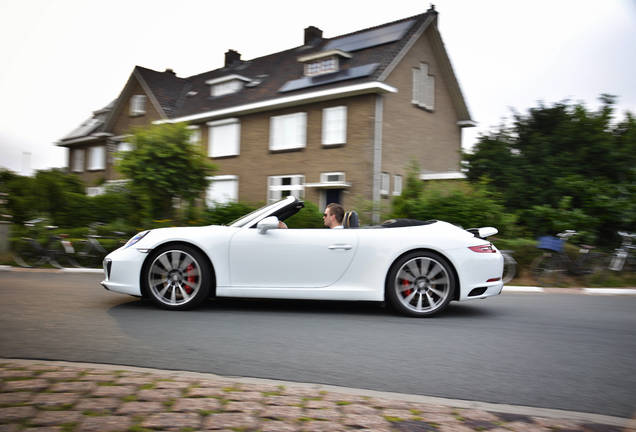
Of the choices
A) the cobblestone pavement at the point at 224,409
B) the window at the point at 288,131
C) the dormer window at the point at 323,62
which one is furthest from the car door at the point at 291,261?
the dormer window at the point at 323,62

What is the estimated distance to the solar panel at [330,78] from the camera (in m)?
22.2

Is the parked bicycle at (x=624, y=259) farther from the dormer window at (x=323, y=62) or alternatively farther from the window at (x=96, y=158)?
the window at (x=96, y=158)

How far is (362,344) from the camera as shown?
4.73 metres

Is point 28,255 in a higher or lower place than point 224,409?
higher

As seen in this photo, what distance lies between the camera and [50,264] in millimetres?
12516

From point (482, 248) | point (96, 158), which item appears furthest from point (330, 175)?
point (96, 158)

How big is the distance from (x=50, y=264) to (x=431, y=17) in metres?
18.9

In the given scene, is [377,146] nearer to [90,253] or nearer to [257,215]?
[90,253]

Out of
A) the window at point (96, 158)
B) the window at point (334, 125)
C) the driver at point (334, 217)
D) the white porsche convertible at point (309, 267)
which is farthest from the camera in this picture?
the window at point (96, 158)

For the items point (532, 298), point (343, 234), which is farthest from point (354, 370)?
point (532, 298)

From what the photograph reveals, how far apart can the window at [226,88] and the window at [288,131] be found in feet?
13.9

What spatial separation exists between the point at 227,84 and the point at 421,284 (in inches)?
970

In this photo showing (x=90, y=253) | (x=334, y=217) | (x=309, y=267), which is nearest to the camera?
(x=309, y=267)

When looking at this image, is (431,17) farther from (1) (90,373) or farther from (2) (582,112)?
(1) (90,373)
